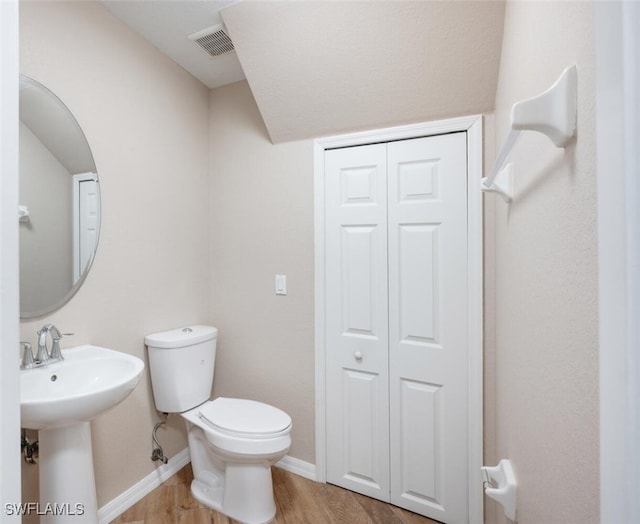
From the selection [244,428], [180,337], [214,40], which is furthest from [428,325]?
[214,40]

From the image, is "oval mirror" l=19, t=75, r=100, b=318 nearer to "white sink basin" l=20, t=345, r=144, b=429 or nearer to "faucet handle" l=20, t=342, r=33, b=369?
"faucet handle" l=20, t=342, r=33, b=369

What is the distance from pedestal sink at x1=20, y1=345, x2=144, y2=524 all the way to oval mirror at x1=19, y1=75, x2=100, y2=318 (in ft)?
0.89

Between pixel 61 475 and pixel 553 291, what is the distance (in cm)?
165

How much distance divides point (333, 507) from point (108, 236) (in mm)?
1756

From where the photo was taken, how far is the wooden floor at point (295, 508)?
1.60m

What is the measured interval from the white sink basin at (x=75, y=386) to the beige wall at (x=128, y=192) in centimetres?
17

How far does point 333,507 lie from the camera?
169 centimetres

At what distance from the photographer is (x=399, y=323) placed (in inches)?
66.7

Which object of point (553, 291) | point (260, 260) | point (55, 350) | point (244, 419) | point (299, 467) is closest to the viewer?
point (553, 291)

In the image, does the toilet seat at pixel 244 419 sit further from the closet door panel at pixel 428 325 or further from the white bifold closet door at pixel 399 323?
the closet door panel at pixel 428 325

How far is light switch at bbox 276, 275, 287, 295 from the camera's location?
1973 mm

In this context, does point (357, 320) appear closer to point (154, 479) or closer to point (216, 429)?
point (216, 429)

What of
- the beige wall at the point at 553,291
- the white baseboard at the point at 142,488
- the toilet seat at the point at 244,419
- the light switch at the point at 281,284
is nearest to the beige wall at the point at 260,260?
the light switch at the point at 281,284

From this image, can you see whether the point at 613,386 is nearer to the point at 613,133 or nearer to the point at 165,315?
the point at 613,133
